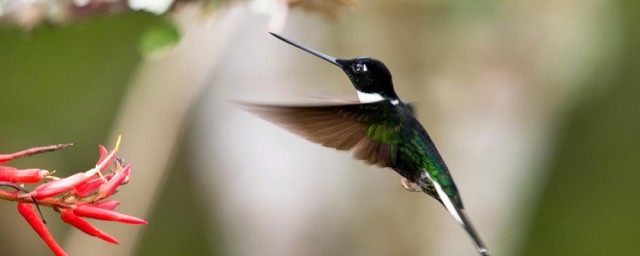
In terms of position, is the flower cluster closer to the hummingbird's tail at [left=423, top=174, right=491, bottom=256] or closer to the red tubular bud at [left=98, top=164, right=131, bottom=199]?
the red tubular bud at [left=98, top=164, right=131, bottom=199]

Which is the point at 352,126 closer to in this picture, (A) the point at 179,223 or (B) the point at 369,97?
(B) the point at 369,97

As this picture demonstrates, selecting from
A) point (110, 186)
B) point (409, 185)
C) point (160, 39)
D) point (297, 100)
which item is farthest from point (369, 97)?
point (297, 100)

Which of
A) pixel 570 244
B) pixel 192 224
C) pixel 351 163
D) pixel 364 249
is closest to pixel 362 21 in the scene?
pixel 351 163

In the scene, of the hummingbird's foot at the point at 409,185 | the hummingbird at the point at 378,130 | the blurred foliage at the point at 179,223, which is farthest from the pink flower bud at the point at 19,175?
the blurred foliage at the point at 179,223

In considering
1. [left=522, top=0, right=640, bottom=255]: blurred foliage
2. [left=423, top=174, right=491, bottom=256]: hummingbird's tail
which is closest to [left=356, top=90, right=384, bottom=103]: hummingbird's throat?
[left=423, top=174, right=491, bottom=256]: hummingbird's tail

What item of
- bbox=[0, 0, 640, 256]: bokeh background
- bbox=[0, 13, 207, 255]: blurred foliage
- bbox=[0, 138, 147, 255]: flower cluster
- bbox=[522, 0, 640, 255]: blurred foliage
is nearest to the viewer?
bbox=[0, 138, 147, 255]: flower cluster

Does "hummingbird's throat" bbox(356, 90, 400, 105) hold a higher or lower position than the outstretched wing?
higher

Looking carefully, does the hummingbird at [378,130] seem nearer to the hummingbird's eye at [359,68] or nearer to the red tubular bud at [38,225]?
the hummingbird's eye at [359,68]
